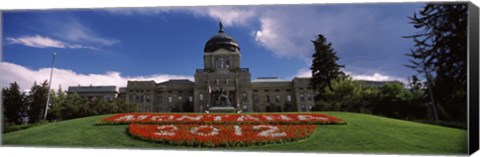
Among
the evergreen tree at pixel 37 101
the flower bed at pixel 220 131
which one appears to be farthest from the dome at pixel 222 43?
the flower bed at pixel 220 131

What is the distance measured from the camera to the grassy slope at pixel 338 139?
10961 millimetres

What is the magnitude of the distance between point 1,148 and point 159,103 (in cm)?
3982

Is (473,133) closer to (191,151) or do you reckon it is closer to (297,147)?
(297,147)

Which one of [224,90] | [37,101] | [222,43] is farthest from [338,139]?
[224,90]

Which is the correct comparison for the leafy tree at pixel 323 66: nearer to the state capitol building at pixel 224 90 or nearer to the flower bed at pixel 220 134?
the state capitol building at pixel 224 90

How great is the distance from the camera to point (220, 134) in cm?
1256

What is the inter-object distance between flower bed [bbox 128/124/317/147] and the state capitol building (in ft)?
111

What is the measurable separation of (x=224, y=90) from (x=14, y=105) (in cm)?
3197

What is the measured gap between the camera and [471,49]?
10367mm

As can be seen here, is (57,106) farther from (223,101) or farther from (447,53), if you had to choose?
(447,53)

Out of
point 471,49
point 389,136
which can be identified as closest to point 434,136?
point 389,136

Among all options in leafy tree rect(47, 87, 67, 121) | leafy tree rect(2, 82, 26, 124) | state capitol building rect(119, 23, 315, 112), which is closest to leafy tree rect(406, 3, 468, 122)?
leafy tree rect(2, 82, 26, 124)

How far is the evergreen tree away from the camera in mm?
20969

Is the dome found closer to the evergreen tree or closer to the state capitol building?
the state capitol building
